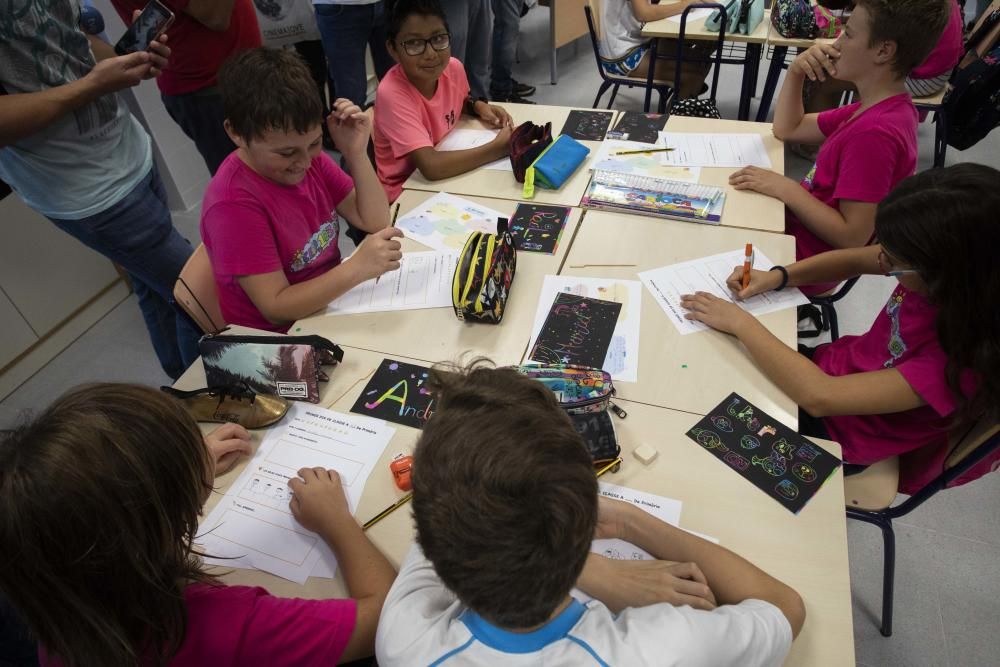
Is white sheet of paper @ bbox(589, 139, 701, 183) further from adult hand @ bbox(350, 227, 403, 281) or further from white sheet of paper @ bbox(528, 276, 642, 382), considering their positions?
adult hand @ bbox(350, 227, 403, 281)

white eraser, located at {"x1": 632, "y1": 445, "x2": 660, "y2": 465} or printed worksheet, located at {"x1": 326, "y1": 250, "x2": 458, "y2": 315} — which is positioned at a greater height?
printed worksheet, located at {"x1": 326, "y1": 250, "x2": 458, "y2": 315}

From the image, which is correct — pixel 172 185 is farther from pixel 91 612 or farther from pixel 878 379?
pixel 878 379

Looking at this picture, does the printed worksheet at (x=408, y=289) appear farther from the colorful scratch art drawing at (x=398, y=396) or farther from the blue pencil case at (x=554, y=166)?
the blue pencil case at (x=554, y=166)

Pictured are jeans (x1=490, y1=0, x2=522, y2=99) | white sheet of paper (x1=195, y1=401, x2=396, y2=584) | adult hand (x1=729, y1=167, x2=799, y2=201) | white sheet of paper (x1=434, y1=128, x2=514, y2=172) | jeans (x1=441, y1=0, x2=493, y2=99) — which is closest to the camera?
white sheet of paper (x1=195, y1=401, x2=396, y2=584)

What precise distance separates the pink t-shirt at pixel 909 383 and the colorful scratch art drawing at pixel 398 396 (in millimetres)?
924

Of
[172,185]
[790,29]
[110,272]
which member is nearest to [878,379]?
[790,29]

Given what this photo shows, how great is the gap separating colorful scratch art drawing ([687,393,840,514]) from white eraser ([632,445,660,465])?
0.29 ft

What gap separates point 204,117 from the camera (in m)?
2.14

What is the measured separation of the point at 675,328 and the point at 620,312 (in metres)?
0.13

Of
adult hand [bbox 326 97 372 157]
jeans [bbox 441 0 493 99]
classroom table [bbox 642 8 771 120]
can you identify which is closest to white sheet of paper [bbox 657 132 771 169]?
adult hand [bbox 326 97 372 157]

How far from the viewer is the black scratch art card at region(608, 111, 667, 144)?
79.7 inches

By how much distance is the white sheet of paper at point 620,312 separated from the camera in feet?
4.06

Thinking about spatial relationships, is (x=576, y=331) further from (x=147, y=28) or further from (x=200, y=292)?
(x=147, y=28)

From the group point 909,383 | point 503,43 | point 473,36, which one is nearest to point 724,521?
point 909,383
